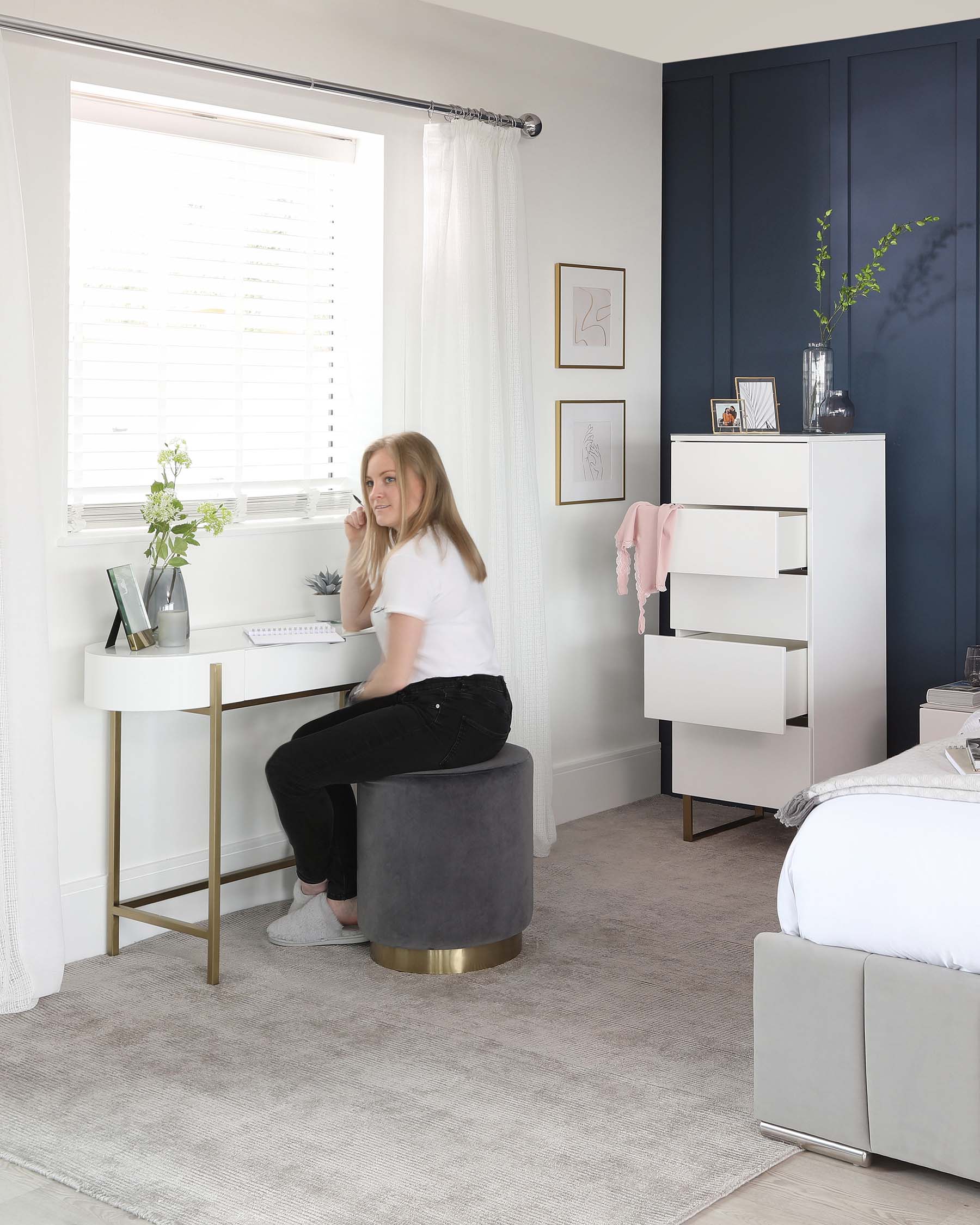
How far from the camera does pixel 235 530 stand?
12.3ft

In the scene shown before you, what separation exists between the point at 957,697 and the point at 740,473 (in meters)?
0.92

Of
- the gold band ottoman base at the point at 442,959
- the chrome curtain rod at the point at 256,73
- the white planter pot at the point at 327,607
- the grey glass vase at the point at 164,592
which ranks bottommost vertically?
the gold band ottoman base at the point at 442,959

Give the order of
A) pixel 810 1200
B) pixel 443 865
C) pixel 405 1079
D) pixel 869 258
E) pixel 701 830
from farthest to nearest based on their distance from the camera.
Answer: pixel 701 830 < pixel 869 258 < pixel 443 865 < pixel 405 1079 < pixel 810 1200

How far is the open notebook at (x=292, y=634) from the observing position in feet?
11.2

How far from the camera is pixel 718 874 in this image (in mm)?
4133

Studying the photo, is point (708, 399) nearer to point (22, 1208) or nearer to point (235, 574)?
point (235, 574)

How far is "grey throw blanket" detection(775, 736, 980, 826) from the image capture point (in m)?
2.38

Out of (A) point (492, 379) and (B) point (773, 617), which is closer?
(A) point (492, 379)

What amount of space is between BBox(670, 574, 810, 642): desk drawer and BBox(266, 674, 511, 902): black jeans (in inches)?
43.5

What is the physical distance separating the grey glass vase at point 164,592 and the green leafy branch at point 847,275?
2300mm

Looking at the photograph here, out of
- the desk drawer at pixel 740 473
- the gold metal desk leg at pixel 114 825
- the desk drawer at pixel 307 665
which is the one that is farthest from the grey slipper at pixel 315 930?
the desk drawer at pixel 740 473

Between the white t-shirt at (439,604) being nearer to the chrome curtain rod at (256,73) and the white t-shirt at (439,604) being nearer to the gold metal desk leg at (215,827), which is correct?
the gold metal desk leg at (215,827)

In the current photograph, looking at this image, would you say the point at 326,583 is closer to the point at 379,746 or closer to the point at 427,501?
the point at 427,501

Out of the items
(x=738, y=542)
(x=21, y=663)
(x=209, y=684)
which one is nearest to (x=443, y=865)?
(x=209, y=684)
